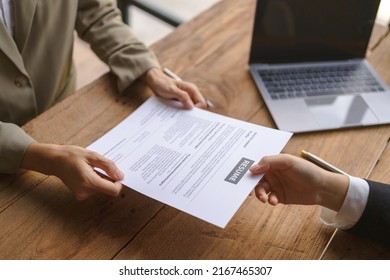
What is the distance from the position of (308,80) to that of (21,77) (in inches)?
26.6

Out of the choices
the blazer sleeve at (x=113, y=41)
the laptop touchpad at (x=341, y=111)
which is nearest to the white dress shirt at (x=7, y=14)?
the blazer sleeve at (x=113, y=41)

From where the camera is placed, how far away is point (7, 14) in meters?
0.92

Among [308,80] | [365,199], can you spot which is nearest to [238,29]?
[308,80]

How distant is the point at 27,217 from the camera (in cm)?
72

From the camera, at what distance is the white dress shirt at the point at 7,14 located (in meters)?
0.91

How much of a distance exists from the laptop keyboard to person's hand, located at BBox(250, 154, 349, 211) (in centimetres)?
28

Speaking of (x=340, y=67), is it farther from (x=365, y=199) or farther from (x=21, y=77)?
(x=21, y=77)

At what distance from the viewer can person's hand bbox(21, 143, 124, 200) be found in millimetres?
722

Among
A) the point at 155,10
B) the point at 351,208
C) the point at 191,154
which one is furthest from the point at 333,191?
the point at 155,10

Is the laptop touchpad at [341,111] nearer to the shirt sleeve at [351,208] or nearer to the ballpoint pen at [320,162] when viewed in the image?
the ballpoint pen at [320,162]

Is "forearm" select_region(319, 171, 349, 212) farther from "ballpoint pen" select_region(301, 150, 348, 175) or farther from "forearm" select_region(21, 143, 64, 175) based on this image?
"forearm" select_region(21, 143, 64, 175)

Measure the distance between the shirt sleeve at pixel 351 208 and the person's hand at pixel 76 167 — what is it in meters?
0.37

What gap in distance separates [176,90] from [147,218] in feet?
1.08
